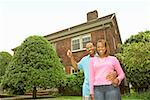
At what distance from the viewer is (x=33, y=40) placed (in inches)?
690

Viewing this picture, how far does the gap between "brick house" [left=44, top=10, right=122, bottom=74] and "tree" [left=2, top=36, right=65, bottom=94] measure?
5866 mm

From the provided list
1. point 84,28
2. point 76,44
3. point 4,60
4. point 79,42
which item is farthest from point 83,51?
point 4,60

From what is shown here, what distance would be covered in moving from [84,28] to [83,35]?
699 mm

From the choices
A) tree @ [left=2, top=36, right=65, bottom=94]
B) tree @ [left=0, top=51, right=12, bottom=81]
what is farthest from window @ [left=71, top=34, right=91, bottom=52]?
tree @ [left=0, top=51, right=12, bottom=81]

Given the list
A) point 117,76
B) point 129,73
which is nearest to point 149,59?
point 129,73

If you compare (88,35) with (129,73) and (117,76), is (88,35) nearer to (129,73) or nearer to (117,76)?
(129,73)

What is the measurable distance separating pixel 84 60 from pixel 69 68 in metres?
20.0

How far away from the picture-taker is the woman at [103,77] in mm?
3581

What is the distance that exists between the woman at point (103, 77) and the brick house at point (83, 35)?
17748 millimetres

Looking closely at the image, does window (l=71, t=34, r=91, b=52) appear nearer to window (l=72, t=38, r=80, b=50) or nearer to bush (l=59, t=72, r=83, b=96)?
window (l=72, t=38, r=80, b=50)

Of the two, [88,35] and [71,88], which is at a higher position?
[88,35]

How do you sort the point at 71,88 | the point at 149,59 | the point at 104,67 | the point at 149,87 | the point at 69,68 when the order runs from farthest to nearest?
1. the point at 69,68
2. the point at 71,88
3. the point at 149,87
4. the point at 149,59
5. the point at 104,67

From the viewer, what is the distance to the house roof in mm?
21841

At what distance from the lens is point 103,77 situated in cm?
371
